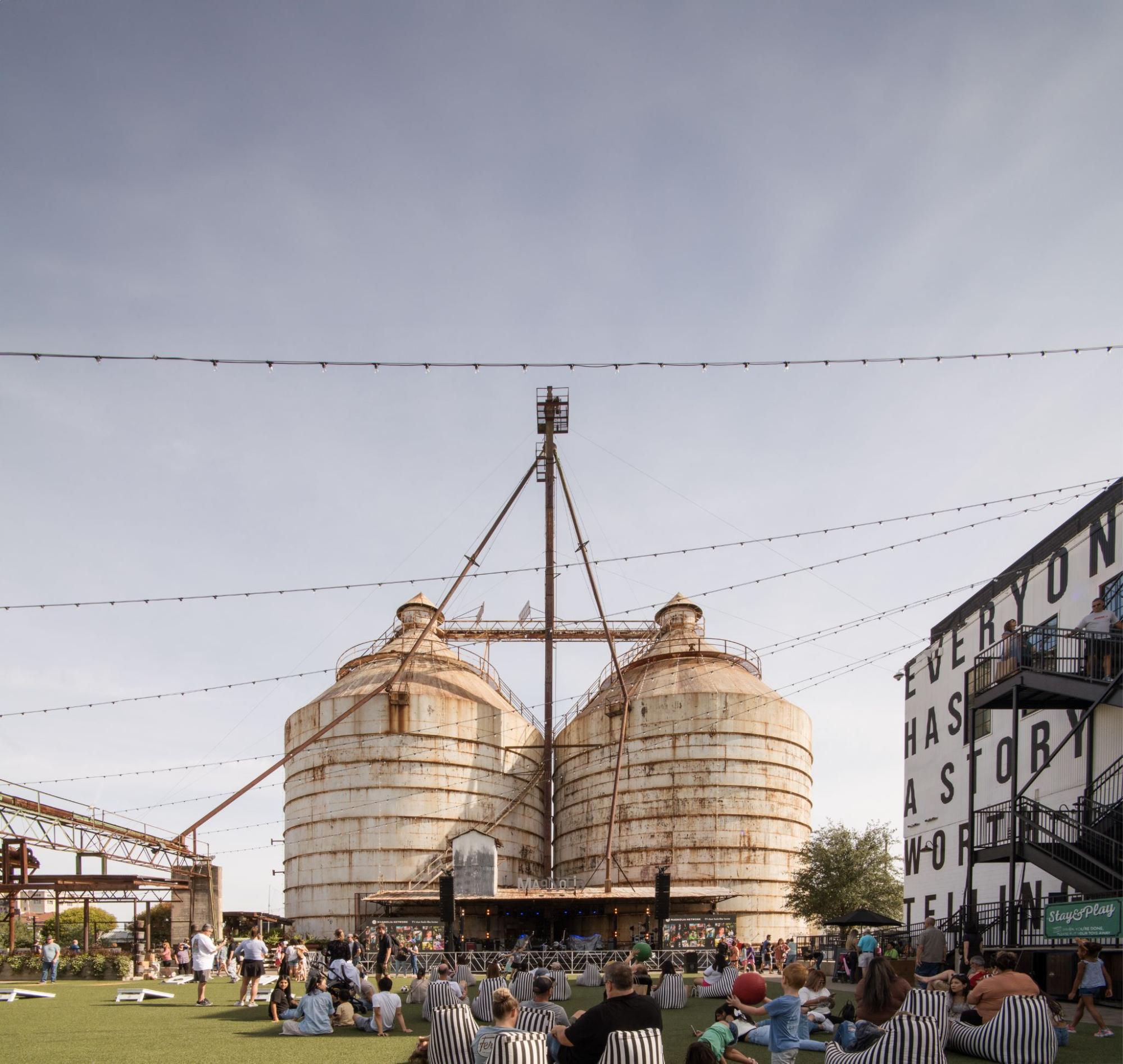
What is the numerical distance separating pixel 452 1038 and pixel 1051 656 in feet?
55.8

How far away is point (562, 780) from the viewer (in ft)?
174

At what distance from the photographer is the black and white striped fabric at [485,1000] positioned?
15.8m

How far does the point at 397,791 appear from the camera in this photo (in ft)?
156

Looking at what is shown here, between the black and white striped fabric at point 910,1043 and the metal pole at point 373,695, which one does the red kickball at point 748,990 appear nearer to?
the black and white striped fabric at point 910,1043

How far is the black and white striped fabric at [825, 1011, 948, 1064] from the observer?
872 cm

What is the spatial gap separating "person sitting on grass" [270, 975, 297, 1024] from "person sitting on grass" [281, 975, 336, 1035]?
173 centimetres

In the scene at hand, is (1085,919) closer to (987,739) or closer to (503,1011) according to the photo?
(987,739)

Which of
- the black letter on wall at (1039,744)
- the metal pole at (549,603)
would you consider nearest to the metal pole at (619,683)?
the metal pole at (549,603)

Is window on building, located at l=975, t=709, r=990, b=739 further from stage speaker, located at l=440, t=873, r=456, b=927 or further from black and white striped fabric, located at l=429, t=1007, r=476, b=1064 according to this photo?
black and white striped fabric, located at l=429, t=1007, r=476, b=1064

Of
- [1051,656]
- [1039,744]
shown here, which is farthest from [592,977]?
[1051,656]

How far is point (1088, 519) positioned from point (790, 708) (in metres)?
27.4

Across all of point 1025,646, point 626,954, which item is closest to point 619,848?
point 626,954

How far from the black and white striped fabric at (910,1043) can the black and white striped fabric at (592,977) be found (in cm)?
1866

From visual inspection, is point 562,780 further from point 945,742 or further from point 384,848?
point 945,742
